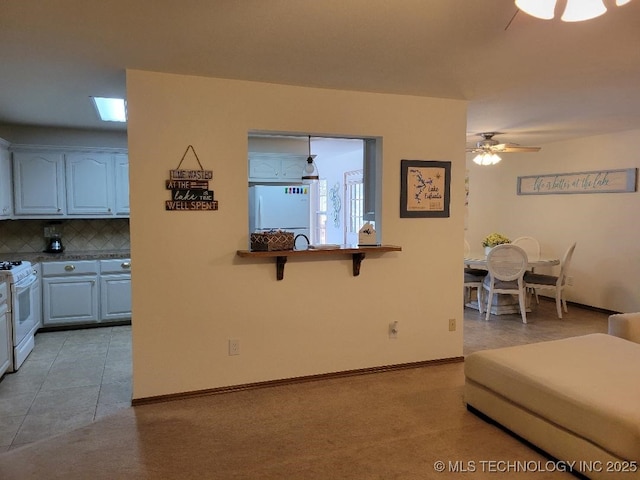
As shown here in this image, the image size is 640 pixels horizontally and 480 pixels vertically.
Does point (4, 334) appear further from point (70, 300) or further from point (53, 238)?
point (53, 238)

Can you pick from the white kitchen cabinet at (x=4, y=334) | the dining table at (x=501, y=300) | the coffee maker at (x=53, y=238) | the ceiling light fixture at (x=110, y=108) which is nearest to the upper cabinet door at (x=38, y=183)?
the coffee maker at (x=53, y=238)

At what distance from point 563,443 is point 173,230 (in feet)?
8.72

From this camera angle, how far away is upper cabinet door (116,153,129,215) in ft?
18.0

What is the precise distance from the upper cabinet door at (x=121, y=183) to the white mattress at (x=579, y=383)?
14.1ft

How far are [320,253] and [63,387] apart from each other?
2.25 metres

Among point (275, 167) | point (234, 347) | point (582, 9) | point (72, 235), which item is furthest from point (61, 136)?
point (582, 9)

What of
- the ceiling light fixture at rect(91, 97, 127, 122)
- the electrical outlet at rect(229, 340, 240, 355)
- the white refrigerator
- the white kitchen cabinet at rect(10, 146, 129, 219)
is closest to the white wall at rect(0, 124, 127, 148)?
the white kitchen cabinet at rect(10, 146, 129, 219)

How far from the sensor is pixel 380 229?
3818mm

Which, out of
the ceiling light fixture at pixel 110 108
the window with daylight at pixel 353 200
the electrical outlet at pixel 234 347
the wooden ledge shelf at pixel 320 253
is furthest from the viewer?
the window with daylight at pixel 353 200

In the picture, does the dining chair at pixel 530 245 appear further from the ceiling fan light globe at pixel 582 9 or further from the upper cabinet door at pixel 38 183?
the upper cabinet door at pixel 38 183

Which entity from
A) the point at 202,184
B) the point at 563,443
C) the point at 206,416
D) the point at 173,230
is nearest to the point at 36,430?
the point at 206,416

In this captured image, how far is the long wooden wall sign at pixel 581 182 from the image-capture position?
18.7 feet

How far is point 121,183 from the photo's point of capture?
552 cm

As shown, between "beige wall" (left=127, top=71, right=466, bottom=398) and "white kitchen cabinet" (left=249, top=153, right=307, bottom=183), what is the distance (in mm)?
2630
